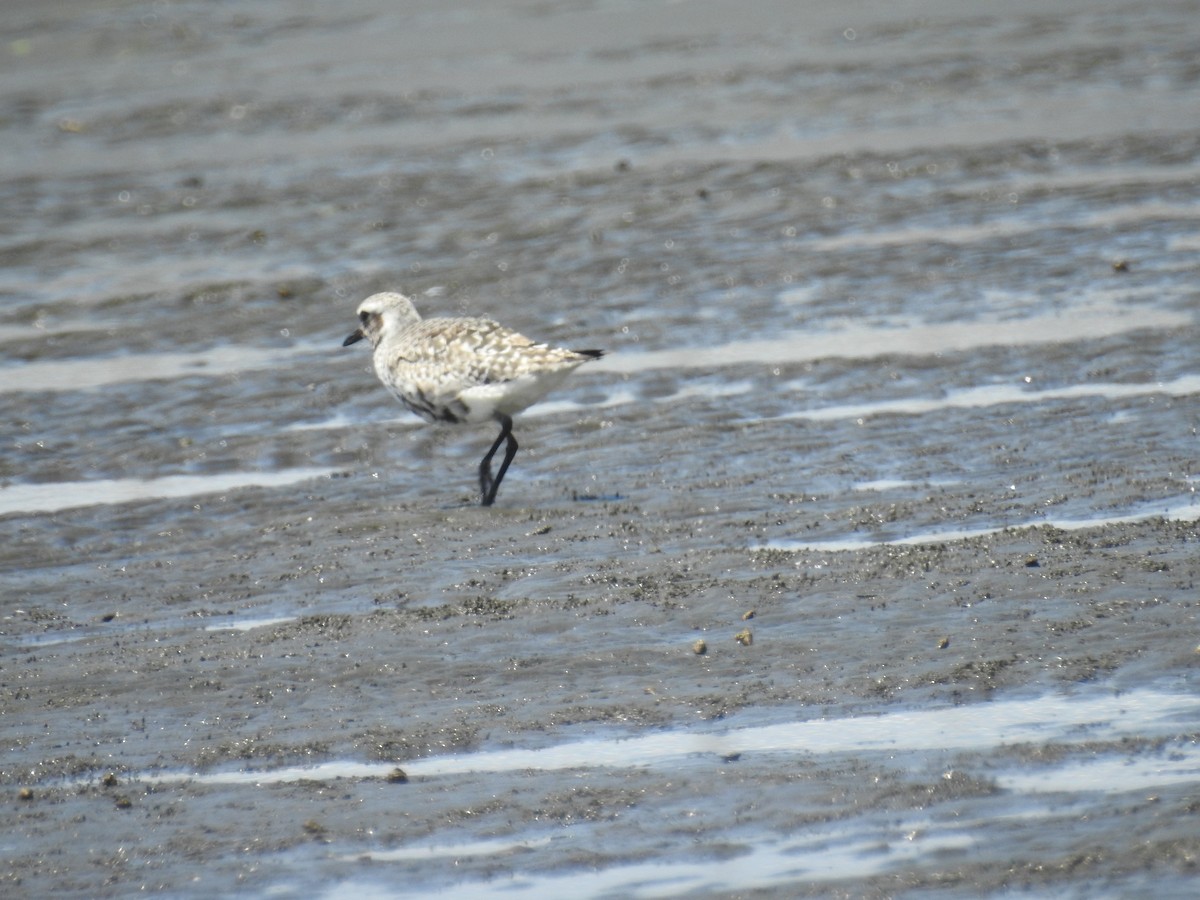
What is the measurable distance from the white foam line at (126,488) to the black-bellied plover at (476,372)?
2.20 ft

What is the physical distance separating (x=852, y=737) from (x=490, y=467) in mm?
3554

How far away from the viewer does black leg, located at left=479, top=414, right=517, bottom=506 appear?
8172mm

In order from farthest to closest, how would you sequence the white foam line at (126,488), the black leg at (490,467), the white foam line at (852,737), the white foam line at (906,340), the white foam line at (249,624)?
the white foam line at (906,340)
the white foam line at (126,488)
the black leg at (490,467)
the white foam line at (249,624)
the white foam line at (852,737)

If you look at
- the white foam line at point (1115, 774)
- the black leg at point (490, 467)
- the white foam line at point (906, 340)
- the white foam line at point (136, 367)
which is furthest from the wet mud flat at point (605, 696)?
the white foam line at point (136, 367)

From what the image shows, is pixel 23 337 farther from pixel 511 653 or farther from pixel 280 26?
pixel 280 26

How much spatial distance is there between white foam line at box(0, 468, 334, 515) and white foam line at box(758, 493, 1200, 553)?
9.11 ft

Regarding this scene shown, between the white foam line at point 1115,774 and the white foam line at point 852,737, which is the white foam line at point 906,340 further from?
the white foam line at point 1115,774

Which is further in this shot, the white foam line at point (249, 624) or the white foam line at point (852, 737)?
the white foam line at point (249, 624)

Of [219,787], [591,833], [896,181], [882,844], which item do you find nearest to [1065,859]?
[882,844]

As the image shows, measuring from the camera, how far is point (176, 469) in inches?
360

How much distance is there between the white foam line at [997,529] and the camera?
7.04 m

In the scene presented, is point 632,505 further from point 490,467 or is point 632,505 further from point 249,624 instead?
point 249,624

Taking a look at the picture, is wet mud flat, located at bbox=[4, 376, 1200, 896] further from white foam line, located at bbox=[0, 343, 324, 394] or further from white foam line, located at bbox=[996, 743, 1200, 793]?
white foam line, located at bbox=[0, 343, 324, 394]

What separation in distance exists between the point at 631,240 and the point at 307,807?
27.7 ft
